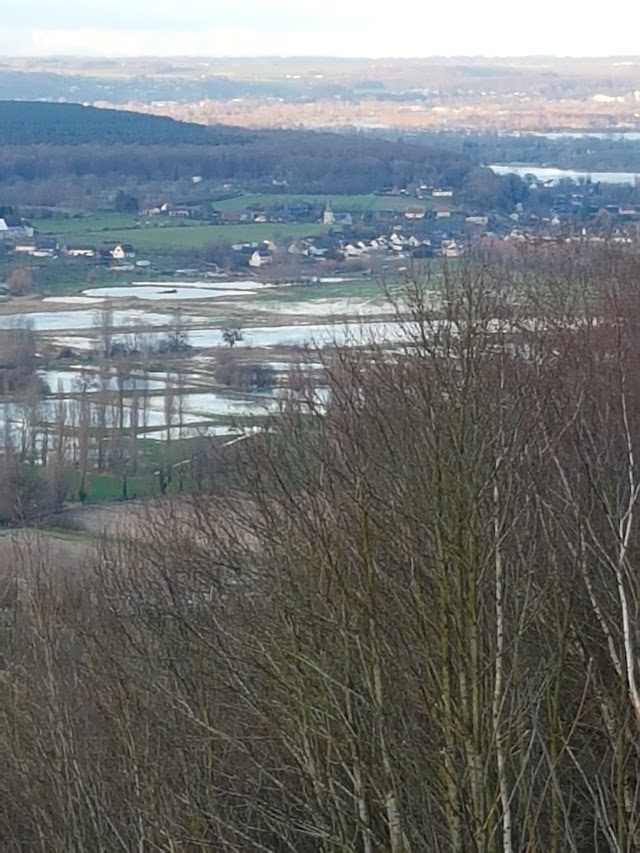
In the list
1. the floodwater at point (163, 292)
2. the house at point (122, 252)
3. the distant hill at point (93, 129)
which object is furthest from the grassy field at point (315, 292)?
the distant hill at point (93, 129)

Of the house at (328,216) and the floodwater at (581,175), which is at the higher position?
the floodwater at (581,175)

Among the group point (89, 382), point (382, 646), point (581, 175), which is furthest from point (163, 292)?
point (382, 646)

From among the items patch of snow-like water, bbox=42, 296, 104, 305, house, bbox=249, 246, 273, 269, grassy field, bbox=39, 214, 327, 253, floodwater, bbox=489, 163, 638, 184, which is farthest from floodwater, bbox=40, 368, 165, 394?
floodwater, bbox=489, 163, 638, 184

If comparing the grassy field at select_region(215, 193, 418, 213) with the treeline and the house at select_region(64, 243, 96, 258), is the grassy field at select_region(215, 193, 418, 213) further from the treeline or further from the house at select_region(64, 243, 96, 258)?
the house at select_region(64, 243, 96, 258)

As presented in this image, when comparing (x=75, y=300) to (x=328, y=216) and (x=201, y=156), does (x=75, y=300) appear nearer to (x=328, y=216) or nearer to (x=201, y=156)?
(x=328, y=216)

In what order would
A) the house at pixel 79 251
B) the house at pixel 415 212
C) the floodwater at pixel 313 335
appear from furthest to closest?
the house at pixel 79 251, the house at pixel 415 212, the floodwater at pixel 313 335

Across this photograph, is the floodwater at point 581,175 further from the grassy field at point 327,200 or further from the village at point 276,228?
the grassy field at point 327,200
